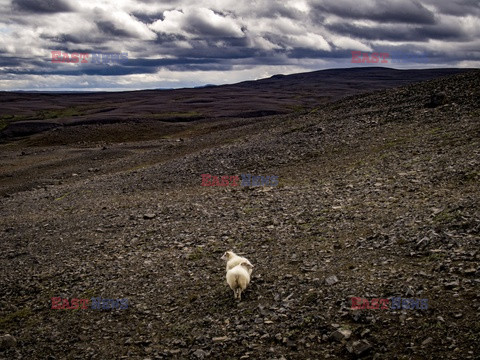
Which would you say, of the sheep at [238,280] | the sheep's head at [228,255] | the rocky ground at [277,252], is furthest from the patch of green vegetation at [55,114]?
the sheep at [238,280]

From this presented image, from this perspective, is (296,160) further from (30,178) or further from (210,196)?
(30,178)

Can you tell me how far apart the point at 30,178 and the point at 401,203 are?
38489 millimetres

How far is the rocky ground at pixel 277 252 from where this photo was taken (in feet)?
30.5

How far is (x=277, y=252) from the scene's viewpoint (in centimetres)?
1432

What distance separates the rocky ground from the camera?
930cm

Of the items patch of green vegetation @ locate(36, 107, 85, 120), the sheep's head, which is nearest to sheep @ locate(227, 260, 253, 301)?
the sheep's head

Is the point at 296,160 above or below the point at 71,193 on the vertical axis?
above

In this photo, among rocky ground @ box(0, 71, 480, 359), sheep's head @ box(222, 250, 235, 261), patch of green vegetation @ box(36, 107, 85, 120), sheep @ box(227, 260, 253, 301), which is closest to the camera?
rocky ground @ box(0, 71, 480, 359)

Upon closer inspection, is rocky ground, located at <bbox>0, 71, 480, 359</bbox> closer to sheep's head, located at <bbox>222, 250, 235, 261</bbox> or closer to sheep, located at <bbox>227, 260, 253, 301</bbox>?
sheep, located at <bbox>227, 260, 253, 301</bbox>

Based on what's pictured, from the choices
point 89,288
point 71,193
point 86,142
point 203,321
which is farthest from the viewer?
point 86,142

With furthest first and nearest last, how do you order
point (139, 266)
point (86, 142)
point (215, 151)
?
1. point (86, 142)
2. point (215, 151)
3. point (139, 266)

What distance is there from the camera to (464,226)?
1218 cm

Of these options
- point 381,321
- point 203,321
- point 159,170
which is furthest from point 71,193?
point 381,321

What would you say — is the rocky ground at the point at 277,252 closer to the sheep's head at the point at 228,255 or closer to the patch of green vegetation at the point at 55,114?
the sheep's head at the point at 228,255
